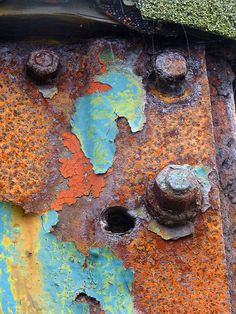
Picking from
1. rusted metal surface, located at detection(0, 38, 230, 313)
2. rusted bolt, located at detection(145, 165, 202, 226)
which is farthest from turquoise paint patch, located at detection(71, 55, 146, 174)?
rusted bolt, located at detection(145, 165, 202, 226)

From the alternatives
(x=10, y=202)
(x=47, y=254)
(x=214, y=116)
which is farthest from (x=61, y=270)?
(x=214, y=116)

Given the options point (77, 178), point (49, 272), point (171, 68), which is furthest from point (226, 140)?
point (49, 272)

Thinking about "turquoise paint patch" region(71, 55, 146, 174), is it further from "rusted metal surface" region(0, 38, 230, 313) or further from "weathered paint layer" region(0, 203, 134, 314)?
"weathered paint layer" region(0, 203, 134, 314)

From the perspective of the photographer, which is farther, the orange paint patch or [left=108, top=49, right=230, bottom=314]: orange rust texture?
the orange paint patch

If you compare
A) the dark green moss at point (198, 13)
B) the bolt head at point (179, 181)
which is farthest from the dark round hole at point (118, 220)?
the dark green moss at point (198, 13)

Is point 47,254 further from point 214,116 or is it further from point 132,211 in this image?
point 214,116

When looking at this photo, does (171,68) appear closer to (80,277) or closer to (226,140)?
(226,140)

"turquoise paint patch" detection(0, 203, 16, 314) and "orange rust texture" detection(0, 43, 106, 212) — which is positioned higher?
"orange rust texture" detection(0, 43, 106, 212)
